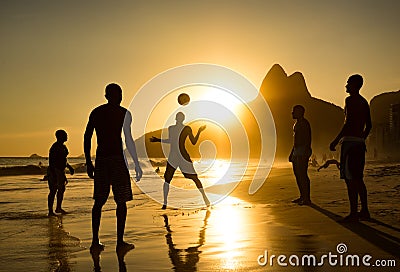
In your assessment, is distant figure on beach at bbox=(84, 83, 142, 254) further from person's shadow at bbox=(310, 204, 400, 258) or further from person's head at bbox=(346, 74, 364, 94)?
person's head at bbox=(346, 74, 364, 94)

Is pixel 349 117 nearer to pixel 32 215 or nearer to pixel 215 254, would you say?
pixel 215 254

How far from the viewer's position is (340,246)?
5.93 m

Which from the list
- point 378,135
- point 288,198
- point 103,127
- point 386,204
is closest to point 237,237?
point 103,127

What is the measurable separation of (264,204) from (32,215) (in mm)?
4931

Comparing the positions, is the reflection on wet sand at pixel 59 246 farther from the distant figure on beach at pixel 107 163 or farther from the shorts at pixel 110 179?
the shorts at pixel 110 179

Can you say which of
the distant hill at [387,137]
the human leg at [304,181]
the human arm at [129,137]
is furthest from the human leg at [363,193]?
the distant hill at [387,137]

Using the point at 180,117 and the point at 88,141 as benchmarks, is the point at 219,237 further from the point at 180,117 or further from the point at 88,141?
the point at 180,117

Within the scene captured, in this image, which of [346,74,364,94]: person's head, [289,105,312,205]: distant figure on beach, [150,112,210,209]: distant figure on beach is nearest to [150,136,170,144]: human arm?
[150,112,210,209]: distant figure on beach

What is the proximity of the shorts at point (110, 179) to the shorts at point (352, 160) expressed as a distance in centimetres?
334

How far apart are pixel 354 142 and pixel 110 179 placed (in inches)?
148

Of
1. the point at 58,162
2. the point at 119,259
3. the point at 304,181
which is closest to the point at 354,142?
the point at 304,181

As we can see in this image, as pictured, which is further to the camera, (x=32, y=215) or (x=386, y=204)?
(x=32, y=215)

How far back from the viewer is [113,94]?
22.5 ft

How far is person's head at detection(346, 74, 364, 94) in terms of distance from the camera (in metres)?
8.19
